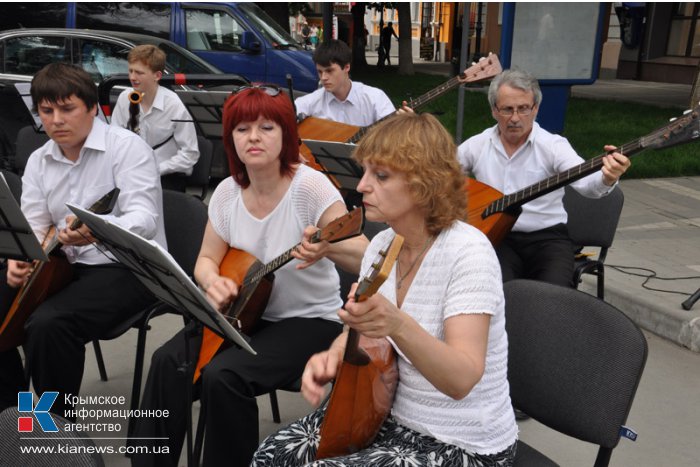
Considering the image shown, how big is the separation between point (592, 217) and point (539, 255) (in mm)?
474

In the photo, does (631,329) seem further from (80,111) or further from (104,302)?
(80,111)

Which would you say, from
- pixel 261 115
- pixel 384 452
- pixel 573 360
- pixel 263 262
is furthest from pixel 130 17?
pixel 384 452

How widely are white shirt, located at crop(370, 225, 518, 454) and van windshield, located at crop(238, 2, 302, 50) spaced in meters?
7.47

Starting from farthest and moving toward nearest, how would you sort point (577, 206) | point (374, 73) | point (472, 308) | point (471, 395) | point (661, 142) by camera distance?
1. point (374, 73)
2. point (577, 206)
3. point (661, 142)
4. point (471, 395)
5. point (472, 308)

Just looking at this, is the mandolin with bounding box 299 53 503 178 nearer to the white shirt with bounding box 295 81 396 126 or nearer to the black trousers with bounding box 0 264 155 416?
the white shirt with bounding box 295 81 396 126

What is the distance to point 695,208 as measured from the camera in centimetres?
666

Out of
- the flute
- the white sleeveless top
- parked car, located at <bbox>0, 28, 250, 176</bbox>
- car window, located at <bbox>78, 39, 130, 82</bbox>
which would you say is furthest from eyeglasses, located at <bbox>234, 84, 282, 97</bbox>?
car window, located at <bbox>78, 39, 130, 82</bbox>

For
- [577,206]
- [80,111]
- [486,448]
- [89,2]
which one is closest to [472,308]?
[486,448]

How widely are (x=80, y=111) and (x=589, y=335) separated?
221 cm

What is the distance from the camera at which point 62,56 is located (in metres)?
7.49

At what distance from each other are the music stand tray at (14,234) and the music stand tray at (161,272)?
0.46 m

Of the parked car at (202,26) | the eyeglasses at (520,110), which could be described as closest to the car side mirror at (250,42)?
the parked car at (202,26)

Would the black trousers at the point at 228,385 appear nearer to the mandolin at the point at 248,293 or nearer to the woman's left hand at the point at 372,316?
the mandolin at the point at 248,293

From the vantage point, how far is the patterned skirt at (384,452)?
180cm
